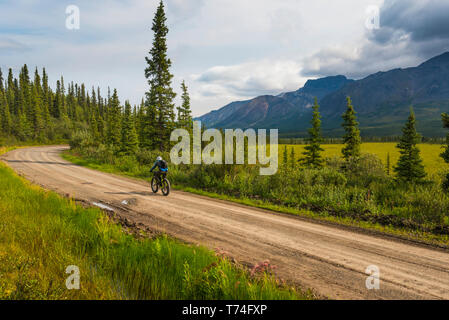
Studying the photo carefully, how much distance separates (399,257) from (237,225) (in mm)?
4504

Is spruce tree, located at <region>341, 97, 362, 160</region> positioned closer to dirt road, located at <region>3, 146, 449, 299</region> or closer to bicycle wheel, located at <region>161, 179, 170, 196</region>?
dirt road, located at <region>3, 146, 449, 299</region>

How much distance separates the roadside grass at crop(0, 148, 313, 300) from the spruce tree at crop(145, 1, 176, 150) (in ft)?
70.8

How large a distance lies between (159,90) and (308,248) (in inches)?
973

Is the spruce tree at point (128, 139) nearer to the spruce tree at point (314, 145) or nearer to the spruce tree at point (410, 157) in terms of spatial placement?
the spruce tree at point (314, 145)

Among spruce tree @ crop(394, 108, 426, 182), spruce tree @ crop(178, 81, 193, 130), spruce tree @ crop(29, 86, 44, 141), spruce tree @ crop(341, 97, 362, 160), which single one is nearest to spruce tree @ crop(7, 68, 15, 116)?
spruce tree @ crop(29, 86, 44, 141)

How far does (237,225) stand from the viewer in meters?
8.08

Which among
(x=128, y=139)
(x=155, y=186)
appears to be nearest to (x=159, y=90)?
(x=128, y=139)

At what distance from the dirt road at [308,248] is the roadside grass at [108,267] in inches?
28.1

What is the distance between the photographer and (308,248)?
6340mm

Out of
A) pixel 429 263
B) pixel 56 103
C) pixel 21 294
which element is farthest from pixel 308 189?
pixel 56 103

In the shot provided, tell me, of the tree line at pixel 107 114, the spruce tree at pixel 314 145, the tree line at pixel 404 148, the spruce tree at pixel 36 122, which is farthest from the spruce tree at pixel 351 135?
the spruce tree at pixel 36 122

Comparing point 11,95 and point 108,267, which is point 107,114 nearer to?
point 11,95

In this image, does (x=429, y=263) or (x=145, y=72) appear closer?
(x=429, y=263)
